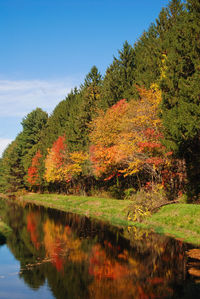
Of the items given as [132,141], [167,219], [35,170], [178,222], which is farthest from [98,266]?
[35,170]

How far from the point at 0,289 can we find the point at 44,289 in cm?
171

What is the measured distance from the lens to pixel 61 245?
18.9 meters

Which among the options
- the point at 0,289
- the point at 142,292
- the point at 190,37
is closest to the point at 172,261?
the point at 142,292

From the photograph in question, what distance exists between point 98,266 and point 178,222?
8.33 m

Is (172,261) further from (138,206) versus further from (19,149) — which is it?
(19,149)

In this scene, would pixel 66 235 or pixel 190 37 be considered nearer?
pixel 190 37

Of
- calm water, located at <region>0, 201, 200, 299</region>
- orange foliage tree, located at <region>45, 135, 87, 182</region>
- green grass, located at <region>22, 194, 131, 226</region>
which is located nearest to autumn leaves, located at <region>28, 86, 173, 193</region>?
orange foliage tree, located at <region>45, 135, 87, 182</region>

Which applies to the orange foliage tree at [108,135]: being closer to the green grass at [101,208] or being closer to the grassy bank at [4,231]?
the green grass at [101,208]

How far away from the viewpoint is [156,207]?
24188 millimetres

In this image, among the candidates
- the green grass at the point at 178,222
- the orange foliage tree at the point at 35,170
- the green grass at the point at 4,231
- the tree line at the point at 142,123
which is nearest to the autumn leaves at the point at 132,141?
the tree line at the point at 142,123

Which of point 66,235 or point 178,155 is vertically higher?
point 178,155

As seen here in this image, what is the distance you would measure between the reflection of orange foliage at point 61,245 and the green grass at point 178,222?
5925 millimetres

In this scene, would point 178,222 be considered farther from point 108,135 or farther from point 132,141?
point 108,135

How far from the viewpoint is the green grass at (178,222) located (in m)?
18.4
